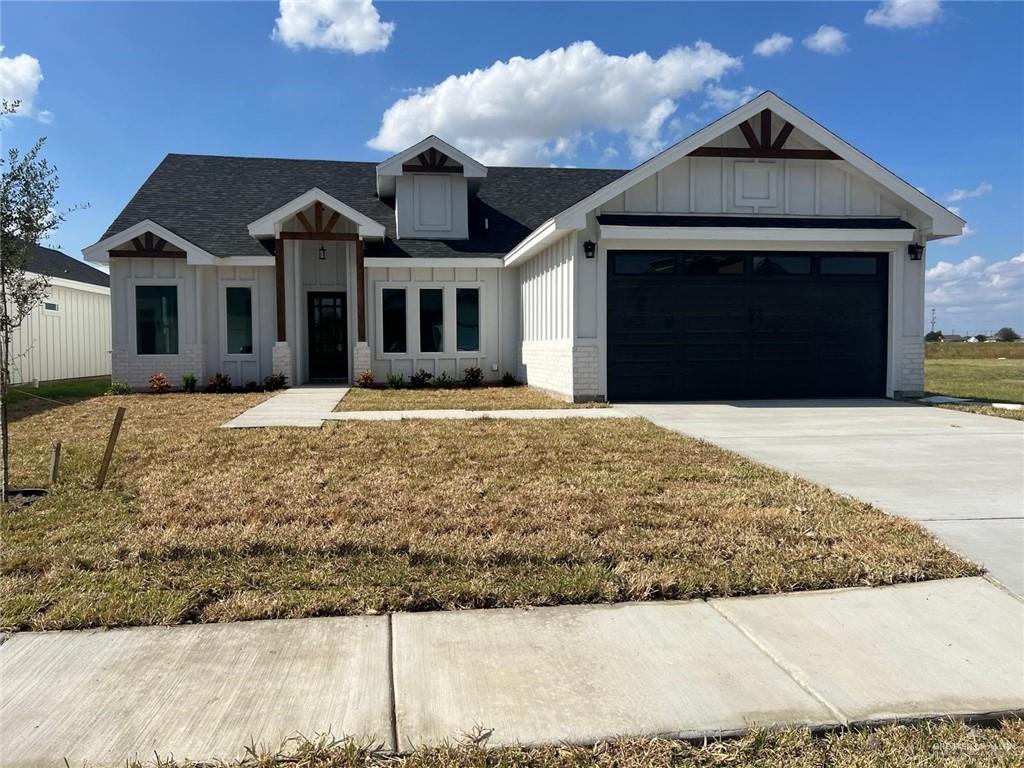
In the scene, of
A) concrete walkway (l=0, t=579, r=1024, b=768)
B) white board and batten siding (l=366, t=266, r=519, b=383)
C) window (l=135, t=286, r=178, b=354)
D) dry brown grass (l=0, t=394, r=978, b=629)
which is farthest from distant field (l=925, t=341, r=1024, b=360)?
concrete walkway (l=0, t=579, r=1024, b=768)

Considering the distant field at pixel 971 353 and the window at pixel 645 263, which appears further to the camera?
the distant field at pixel 971 353

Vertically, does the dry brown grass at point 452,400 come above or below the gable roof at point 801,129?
below

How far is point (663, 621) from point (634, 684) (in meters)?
0.63

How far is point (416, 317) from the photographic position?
→ 17500 millimetres

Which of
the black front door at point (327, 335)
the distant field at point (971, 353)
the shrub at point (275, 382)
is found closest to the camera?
the shrub at point (275, 382)

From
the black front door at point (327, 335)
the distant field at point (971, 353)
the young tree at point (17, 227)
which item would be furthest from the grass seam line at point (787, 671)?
the distant field at point (971, 353)

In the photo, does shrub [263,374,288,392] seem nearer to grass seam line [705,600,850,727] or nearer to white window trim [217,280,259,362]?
white window trim [217,280,259,362]

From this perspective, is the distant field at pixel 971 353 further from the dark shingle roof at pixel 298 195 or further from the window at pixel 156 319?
the window at pixel 156 319

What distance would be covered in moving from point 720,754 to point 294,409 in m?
10.1

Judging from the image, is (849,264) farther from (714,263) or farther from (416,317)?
(416,317)

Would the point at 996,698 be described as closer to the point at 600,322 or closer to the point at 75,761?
the point at 75,761

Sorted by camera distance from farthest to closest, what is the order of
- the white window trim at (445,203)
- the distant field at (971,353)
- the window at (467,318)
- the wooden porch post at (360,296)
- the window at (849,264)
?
the distant field at (971,353)
the white window trim at (445,203)
the window at (467,318)
the wooden porch post at (360,296)
the window at (849,264)

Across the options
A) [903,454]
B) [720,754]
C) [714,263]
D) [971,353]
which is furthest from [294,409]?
[971,353]

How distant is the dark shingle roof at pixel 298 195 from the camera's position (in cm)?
1755
